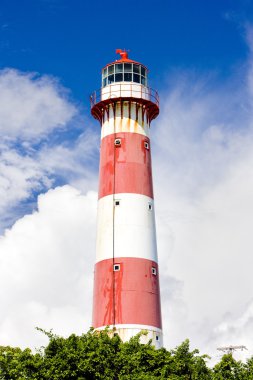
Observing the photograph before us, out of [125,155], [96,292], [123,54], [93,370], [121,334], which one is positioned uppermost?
[123,54]

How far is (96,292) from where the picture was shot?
185 feet

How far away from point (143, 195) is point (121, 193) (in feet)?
5.34

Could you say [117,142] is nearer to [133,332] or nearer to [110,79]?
[110,79]

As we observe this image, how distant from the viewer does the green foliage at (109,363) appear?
148 ft

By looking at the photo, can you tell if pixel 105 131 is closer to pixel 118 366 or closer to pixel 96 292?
pixel 96 292

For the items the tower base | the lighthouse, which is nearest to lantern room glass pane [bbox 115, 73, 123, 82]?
the lighthouse

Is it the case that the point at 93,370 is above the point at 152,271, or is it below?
below

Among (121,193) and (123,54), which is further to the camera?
(123,54)

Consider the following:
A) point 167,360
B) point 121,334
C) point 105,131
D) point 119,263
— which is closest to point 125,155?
point 105,131

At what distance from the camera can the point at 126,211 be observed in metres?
56.8

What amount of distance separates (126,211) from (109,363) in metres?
13.3

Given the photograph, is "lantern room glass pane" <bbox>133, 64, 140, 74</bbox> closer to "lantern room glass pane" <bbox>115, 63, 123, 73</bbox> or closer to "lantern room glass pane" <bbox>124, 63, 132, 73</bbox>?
"lantern room glass pane" <bbox>124, 63, 132, 73</bbox>

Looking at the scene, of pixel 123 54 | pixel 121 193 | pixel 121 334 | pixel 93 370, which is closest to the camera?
pixel 93 370

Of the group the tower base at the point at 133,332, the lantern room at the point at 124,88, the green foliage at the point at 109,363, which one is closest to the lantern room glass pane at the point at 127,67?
the lantern room at the point at 124,88
